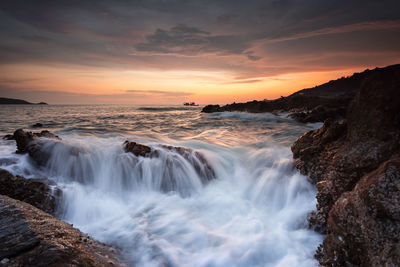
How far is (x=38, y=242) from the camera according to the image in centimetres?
216

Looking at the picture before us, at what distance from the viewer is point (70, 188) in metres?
4.93

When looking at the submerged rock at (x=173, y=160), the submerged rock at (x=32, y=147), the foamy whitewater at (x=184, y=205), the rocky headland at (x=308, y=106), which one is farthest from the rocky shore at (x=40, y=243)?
the rocky headland at (x=308, y=106)

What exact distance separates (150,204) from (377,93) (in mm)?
4848

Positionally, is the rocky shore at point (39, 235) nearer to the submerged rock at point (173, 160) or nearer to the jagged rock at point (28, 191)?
the jagged rock at point (28, 191)

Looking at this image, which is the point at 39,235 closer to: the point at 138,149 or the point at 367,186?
the point at 367,186

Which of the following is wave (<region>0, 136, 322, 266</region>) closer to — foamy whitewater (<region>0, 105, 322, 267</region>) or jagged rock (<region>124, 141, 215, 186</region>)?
foamy whitewater (<region>0, 105, 322, 267</region>)

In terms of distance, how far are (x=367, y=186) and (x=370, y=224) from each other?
1.25ft

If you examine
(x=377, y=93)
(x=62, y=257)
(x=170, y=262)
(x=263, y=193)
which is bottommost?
(x=170, y=262)

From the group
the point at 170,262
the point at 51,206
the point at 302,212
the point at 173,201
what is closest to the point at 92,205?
the point at 51,206

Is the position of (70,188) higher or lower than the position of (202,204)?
higher

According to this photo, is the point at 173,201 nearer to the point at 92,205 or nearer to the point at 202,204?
the point at 202,204

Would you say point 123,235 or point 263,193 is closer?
point 123,235

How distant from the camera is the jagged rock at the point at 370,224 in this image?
1.89 m

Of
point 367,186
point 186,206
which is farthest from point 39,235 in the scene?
point 367,186
